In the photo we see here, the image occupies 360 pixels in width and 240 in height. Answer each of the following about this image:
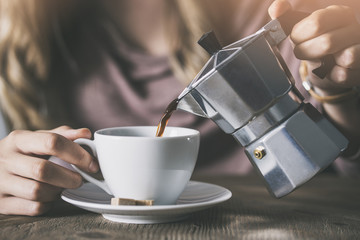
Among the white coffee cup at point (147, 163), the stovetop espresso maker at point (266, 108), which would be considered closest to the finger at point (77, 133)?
the white coffee cup at point (147, 163)

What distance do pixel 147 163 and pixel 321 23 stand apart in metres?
0.34

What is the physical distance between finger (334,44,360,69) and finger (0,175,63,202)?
49cm

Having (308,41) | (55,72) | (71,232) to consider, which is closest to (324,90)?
(308,41)

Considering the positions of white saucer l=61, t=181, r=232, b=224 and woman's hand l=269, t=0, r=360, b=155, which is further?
woman's hand l=269, t=0, r=360, b=155

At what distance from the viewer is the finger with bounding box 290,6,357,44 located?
2.18 ft

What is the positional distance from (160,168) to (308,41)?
30 centimetres

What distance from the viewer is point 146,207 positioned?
1.84 feet

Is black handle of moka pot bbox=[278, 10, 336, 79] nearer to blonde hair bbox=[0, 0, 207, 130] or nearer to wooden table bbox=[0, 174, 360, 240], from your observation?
wooden table bbox=[0, 174, 360, 240]

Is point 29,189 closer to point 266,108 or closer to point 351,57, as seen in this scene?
point 266,108

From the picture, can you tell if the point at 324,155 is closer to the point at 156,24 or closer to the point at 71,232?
the point at 71,232

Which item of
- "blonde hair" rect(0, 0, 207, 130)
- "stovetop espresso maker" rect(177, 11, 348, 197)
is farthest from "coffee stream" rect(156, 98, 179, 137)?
"blonde hair" rect(0, 0, 207, 130)

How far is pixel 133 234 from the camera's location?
56 centimetres

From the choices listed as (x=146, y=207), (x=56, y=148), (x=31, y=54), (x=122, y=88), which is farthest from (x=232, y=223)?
(x=31, y=54)

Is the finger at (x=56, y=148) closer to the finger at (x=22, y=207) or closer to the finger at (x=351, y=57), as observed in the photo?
the finger at (x=22, y=207)
